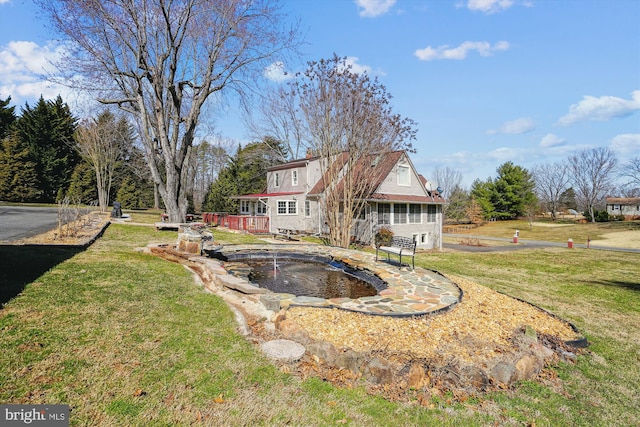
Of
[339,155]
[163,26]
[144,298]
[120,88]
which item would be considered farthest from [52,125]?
[144,298]

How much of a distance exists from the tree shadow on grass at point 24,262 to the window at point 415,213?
17.7m

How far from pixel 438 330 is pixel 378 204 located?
1486cm

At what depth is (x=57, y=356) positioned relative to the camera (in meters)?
3.16

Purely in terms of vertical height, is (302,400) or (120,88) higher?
(120,88)

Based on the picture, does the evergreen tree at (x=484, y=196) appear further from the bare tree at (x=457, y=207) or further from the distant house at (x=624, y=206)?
the distant house at (x=624, y=206)

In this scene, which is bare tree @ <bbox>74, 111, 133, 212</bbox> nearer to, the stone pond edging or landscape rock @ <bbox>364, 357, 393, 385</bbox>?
the stone pond edging

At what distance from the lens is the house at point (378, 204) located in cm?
1892

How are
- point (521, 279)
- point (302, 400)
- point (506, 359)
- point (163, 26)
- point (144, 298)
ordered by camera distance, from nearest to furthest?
point (302, 400) → point (506, 359) → point (144, 298) → point (521, 279) → point (163, 26)

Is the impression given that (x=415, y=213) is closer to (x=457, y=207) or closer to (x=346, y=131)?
(x=346, y=131)

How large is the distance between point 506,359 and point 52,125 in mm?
43941

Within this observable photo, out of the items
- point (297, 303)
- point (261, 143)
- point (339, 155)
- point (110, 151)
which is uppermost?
point (261, 143)

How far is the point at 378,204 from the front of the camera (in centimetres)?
1905

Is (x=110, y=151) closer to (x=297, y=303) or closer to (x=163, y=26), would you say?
(x=163, y=26)

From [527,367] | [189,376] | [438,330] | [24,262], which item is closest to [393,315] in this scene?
[438,330]
